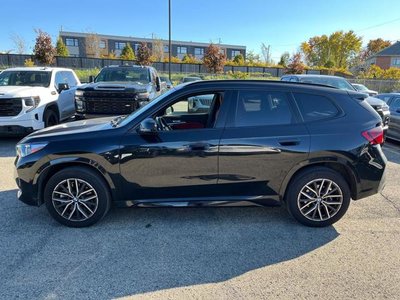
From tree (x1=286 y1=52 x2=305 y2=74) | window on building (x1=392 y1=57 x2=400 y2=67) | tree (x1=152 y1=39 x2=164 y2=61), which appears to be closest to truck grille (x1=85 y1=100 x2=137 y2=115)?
tree (x1=286 y1=52 x2=305 y2=74)

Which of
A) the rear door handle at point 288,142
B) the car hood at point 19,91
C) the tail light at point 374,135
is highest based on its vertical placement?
the car hood at point 19,91

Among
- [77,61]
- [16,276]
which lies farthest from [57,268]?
[77,61]

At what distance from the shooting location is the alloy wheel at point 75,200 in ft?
12.9

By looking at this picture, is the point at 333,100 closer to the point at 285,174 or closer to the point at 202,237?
the point at 285,174

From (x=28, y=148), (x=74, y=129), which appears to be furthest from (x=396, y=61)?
(x=28, y=148)

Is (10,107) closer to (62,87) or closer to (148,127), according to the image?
(62,87)

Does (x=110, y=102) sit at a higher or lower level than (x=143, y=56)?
lower

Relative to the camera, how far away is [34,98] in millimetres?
8125

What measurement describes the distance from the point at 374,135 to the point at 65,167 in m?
3.73

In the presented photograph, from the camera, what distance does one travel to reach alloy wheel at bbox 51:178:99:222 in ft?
12.9

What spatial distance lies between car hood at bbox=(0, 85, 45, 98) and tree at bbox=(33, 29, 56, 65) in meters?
27.9

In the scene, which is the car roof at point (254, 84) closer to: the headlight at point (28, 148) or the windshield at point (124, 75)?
the headlight at point (28, 148)

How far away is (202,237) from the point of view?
3.82 meters

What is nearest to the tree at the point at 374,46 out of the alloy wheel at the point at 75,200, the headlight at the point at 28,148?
the alloy wheel at the point at 75,200
